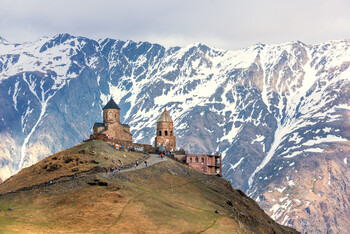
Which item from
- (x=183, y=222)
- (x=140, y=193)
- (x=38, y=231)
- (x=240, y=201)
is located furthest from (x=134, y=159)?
(x=38, y=231)

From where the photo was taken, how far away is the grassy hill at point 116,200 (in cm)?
9431

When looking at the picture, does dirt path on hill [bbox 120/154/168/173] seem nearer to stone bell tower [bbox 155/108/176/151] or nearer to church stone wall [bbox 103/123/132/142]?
stone bell tower [bbox 155/108/176/151]

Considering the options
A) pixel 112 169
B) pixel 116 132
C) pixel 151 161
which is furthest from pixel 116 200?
pixel 116 132

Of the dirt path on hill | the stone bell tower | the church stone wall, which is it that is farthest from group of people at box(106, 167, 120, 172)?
the church stone wall

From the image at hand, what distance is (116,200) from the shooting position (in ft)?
335

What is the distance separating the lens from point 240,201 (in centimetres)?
14275

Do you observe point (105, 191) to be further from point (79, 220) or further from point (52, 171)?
point (52, 171)

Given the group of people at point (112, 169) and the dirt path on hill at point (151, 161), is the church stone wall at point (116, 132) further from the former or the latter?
the group of people at point (112, 169)

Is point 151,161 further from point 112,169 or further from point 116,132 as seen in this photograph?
point 116,132

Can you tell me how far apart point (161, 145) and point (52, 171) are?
60443 millimetres

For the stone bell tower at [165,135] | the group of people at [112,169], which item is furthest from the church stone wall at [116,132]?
the group of people at [112,169]

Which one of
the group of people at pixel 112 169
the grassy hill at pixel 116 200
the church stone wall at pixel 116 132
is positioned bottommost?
the grassy hill at pixel 116 200

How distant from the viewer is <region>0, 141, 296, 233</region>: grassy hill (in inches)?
3713

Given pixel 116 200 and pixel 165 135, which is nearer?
pixel 116 200
